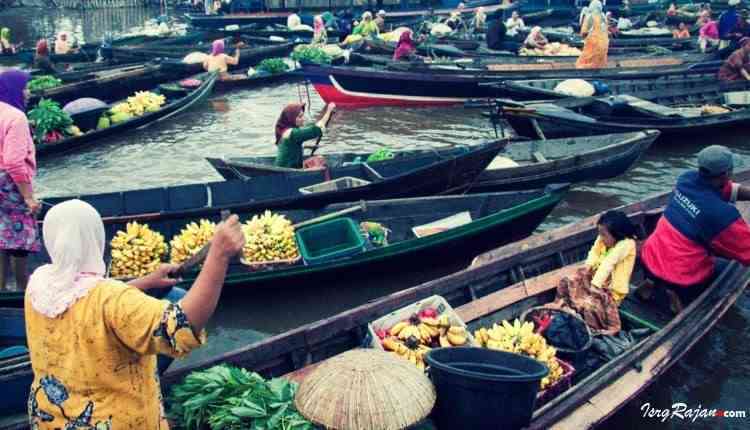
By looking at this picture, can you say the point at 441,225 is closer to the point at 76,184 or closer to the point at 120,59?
the point at 76,184

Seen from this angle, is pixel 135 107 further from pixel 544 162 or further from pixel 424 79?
pixel 544 162

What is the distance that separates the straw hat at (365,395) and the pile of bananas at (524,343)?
4.10 feet

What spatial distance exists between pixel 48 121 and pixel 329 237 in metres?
7.23

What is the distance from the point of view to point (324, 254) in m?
7.30

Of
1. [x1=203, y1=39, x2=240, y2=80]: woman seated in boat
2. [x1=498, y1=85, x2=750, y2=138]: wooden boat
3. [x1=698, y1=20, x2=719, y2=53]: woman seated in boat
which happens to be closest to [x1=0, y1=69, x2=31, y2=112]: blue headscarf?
[x1=498, y1=85, x2=750, y2=138]: wooden boat

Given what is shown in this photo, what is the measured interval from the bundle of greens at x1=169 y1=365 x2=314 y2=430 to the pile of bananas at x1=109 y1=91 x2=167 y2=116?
437 inches

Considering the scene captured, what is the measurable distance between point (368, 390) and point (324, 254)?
3.98 metres

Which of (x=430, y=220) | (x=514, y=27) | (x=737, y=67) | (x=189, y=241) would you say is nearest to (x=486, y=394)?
(x=189, y=241)

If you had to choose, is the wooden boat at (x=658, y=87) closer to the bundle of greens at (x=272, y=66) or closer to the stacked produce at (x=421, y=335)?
the bundle of greens at (x=272, y=66)

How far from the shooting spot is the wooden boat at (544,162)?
30.4 feet

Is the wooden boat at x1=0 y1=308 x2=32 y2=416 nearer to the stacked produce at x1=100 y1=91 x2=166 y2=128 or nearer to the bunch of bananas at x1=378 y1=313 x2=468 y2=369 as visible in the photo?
the bunch of bananas at x1=378 y1=313 x2=468 y2=369

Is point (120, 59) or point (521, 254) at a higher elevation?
point (120, 59)

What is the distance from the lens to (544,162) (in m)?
9.51

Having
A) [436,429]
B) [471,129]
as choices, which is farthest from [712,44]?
[436,429]
